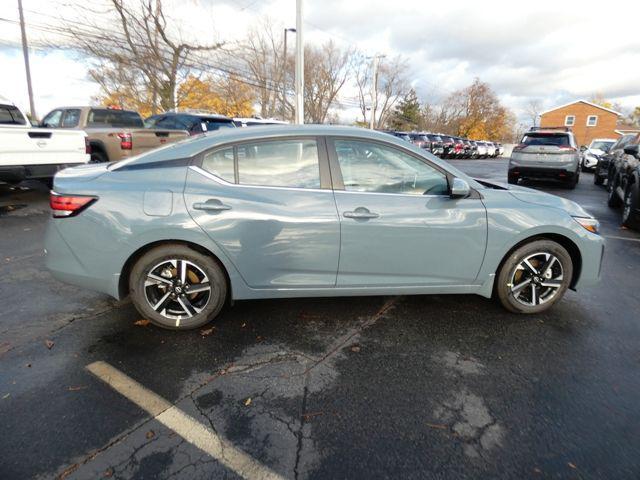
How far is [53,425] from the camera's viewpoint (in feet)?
6.79

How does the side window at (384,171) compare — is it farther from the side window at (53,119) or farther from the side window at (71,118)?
the side window at (53,119)

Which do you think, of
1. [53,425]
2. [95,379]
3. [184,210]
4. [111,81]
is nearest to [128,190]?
[184,210]

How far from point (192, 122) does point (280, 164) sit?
8523 millimetres

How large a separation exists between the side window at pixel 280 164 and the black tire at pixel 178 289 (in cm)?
75

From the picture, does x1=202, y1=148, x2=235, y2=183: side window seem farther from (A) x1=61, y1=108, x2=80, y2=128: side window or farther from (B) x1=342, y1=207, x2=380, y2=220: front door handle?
(A) x1=61, y1=108, x2=80, y2=128: side window

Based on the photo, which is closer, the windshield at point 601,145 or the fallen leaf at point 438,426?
the fallen leaf at point 438,426

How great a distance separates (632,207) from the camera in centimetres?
659

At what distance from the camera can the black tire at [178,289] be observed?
9.55ft

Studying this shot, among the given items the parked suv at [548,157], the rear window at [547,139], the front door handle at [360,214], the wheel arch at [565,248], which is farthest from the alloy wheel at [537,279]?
the rear window at [547,139]

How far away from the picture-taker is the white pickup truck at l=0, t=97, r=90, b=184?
253 inches

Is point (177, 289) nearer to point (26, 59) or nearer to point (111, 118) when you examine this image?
point (111, 118)

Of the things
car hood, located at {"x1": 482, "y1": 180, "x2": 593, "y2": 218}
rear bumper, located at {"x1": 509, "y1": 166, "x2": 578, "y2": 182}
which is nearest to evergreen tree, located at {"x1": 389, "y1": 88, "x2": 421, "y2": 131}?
rear bumper, located at {"x1": 509, "y1": 166, "x2": 578, "y2": 182}

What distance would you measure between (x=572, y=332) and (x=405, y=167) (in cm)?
202

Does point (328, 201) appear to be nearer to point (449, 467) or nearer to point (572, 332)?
point (449, 467)
